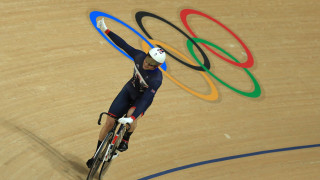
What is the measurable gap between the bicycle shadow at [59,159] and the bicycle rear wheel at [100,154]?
0.19 m

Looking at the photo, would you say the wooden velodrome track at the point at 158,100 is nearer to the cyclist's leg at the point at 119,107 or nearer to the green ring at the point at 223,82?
the green ring at the point at 223,82

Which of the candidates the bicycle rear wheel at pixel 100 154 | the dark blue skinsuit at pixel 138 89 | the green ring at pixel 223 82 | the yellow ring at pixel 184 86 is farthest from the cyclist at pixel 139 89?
the green ring at pixel 223 82

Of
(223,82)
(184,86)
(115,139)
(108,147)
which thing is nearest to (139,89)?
(115,139)

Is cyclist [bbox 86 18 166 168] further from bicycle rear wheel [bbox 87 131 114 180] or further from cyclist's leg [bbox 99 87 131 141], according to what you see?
bicycle rear wheel [bbox 87 131 114 180]

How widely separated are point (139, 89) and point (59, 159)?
1.24 m

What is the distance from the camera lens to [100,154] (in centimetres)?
412

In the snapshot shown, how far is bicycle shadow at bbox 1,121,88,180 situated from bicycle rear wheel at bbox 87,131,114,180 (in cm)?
19

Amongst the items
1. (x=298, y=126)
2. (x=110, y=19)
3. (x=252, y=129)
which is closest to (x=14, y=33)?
(x=110, y=19)

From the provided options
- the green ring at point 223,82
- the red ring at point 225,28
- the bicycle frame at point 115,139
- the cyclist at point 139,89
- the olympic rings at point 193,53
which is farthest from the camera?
the red ring at point 225,28

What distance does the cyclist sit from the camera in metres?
3.82

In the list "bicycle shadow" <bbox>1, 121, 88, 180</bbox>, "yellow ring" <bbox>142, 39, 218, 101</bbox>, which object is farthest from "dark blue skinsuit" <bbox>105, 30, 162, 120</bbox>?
"yellow ring" <bbox>142, 39, 218, 101</bbox>

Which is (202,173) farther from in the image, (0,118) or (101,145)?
(0,118)

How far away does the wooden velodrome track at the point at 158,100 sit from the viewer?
15.6 ft

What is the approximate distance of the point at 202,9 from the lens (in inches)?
326
